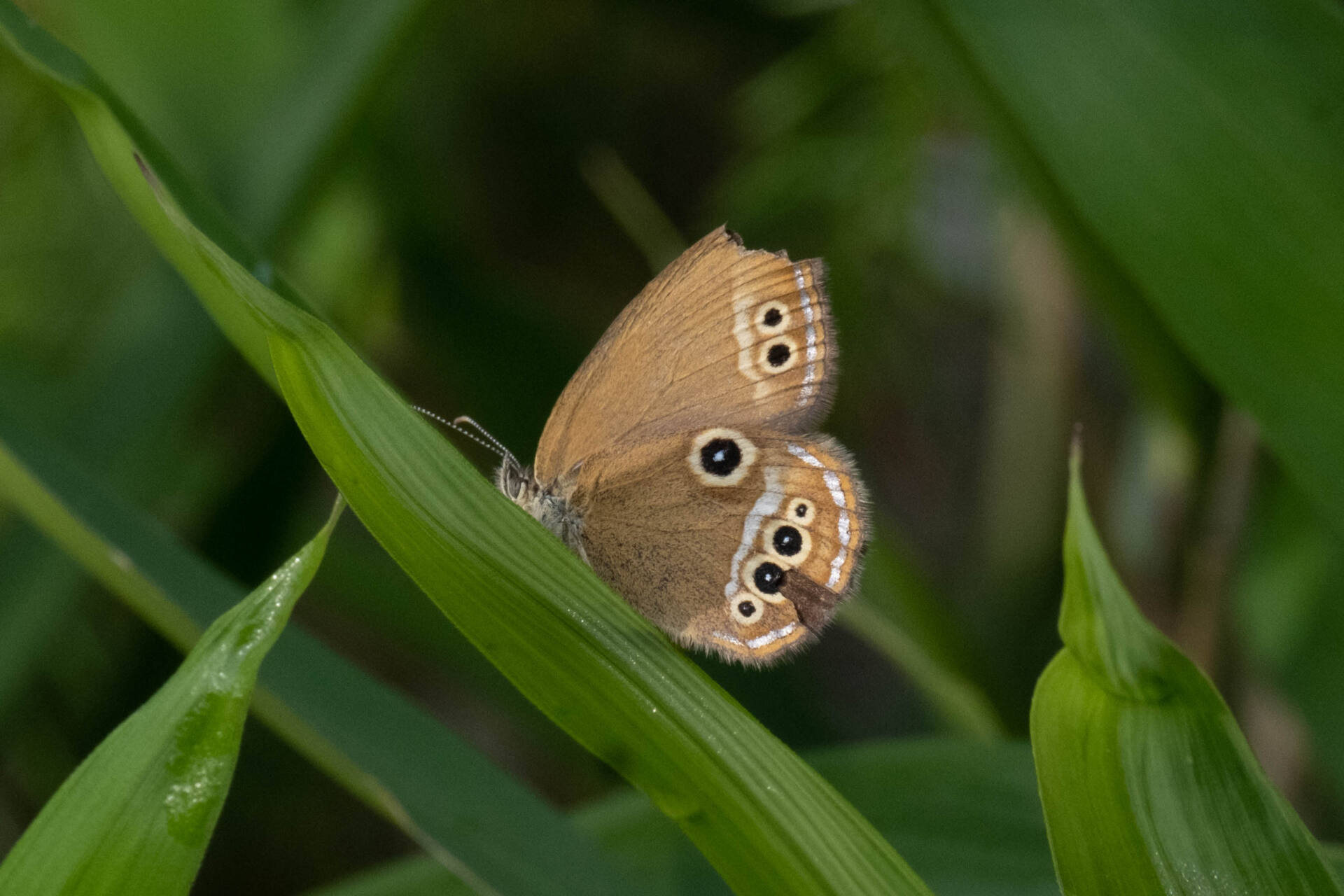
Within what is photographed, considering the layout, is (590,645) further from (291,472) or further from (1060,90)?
(291,472)

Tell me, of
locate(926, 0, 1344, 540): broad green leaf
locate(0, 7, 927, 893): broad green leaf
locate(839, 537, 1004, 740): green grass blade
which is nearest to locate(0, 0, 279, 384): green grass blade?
locate(0, 7, 927, 893): broad green leaf

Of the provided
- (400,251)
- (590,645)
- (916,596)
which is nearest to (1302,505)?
(916,596)

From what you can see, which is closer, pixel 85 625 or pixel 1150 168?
pixel 1150 168

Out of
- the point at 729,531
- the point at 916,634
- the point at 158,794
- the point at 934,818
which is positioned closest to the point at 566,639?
the point at 158,794

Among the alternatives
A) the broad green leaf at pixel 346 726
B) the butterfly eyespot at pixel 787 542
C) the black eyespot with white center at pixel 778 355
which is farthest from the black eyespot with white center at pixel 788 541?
the broad green leaf at pixel 346 726

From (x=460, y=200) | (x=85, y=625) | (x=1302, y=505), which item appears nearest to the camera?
(x=1302, y=505)

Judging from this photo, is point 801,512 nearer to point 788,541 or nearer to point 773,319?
point 788,541

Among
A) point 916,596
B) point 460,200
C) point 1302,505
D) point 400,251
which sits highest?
point 460,200

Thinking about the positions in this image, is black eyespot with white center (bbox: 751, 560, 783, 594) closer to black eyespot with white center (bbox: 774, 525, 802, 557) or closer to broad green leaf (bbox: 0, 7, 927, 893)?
black eyespot with white center (bbox: 774, 525, 802, 557)
